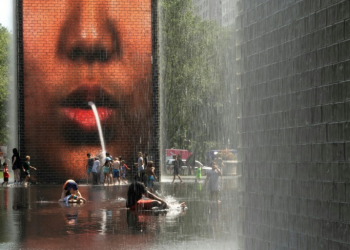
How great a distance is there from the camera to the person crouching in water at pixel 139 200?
16.5 meters

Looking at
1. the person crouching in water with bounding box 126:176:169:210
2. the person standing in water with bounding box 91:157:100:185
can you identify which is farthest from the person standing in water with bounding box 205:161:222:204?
the person standing in water with bounding box 91:157:100:185

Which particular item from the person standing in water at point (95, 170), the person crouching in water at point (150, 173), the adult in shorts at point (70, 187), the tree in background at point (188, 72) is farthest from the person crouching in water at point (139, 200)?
the tree in background at point (188, 72)

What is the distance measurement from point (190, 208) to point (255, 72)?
12054 millimetres

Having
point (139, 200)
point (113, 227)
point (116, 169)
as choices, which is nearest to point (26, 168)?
point (116, 169)

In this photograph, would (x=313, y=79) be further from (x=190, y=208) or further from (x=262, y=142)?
(x=190, y=208)

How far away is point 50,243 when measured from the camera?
1011cm

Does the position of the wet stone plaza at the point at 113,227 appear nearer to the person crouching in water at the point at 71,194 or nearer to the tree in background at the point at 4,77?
the person crouching in water at the point at 71,194

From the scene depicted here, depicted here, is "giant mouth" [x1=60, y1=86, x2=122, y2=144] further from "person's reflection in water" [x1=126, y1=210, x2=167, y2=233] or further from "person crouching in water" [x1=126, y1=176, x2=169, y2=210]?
"person's reflection in water" [x1=126, y1=210, x2=167, y2=233]

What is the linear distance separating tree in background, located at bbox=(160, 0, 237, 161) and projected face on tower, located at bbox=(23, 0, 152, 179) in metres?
22.2

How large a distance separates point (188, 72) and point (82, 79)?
25649 mm

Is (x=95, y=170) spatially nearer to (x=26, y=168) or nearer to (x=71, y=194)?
(x=26, y=168)

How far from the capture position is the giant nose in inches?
1355

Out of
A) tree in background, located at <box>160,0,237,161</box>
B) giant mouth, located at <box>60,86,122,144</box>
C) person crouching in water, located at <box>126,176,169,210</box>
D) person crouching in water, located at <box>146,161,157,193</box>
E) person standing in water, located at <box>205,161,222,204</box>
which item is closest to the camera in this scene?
person crouching in water, located at <box>126,176,169,210</box>

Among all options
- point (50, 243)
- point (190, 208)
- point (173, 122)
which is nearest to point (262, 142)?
point (50, 243)
